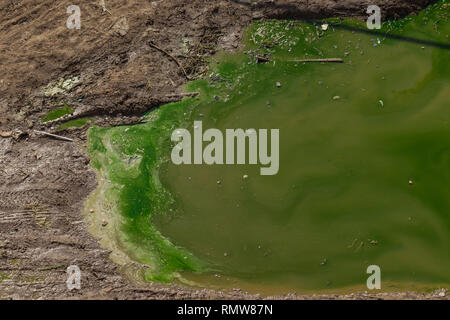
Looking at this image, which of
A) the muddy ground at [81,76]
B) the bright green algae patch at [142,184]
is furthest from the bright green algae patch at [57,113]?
the bright green algae patch at [142,184]

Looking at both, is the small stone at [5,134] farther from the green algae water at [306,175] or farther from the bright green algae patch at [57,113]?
the green algae water at [306,175]

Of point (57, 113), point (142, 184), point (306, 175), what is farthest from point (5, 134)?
point (306, 175)

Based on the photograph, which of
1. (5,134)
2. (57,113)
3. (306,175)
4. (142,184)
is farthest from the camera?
(57,113)

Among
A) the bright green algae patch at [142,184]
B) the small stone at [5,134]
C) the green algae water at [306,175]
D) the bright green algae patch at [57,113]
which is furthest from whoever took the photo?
the bright green algae patch at [57,113]

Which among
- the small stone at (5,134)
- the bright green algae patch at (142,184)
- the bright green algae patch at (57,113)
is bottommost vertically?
the bright green algae patch at (142,184)

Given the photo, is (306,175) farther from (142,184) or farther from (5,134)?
(5,134)

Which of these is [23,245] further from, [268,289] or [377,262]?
[377,262]
